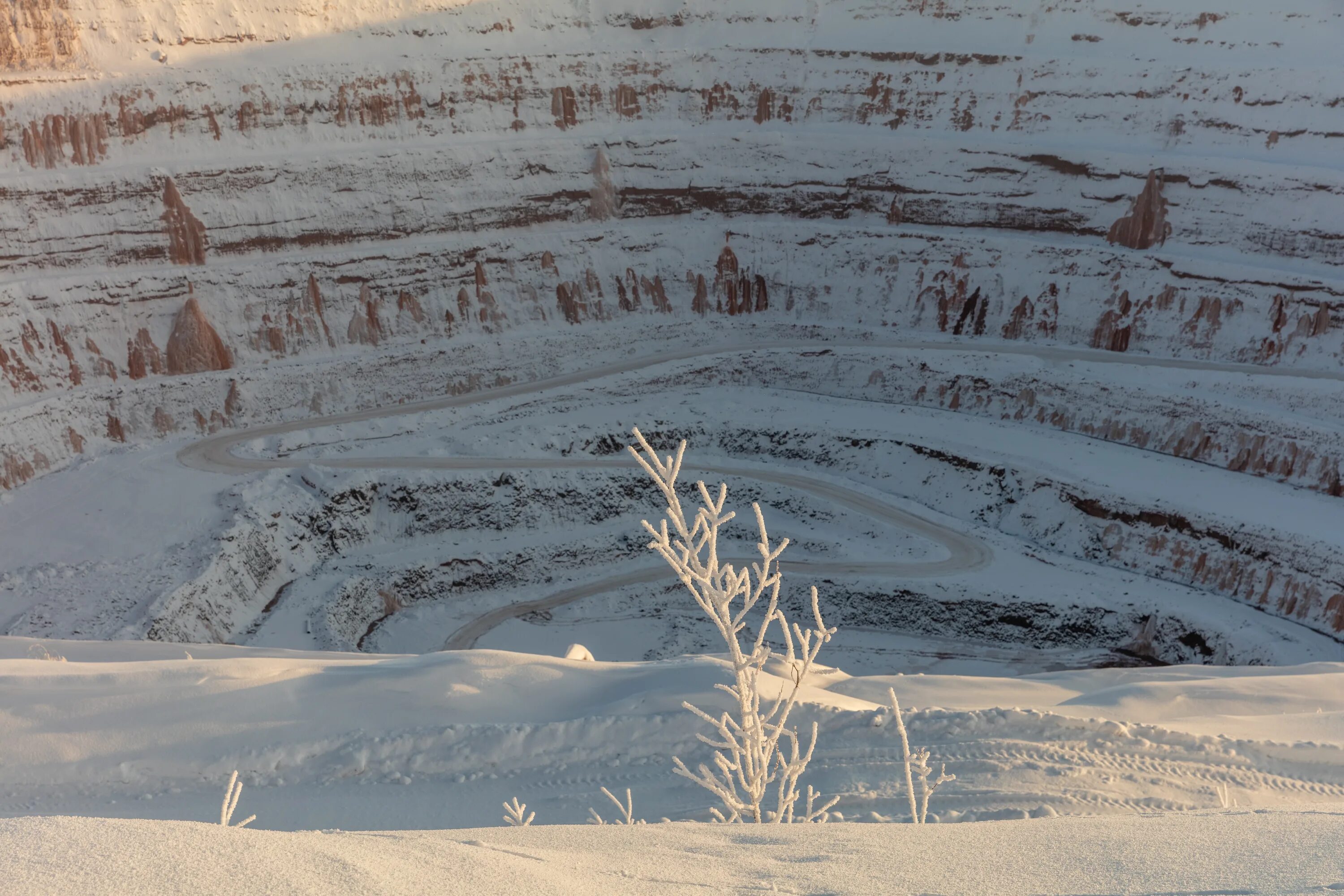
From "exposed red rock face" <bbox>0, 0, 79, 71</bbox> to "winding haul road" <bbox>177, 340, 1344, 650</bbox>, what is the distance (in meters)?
14.6

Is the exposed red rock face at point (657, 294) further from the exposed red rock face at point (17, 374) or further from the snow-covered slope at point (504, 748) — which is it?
the snow-covered slope at point (504, 748)

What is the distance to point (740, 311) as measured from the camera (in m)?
40.6

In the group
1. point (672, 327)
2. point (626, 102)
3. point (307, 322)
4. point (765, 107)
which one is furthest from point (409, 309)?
point (765, 107)

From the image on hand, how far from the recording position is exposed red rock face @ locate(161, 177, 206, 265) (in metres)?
34.3

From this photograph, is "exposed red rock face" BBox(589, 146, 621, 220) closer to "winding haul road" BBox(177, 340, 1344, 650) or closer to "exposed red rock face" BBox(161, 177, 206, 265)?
"winding haul road" BBox(177, 340, 1344, 650)

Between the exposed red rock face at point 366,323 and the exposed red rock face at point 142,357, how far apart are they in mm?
6342

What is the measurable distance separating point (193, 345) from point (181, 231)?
4.42m

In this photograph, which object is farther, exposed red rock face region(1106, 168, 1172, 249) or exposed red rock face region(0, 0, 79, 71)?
exposed red rock face region(1106, 168, 1172, 249)

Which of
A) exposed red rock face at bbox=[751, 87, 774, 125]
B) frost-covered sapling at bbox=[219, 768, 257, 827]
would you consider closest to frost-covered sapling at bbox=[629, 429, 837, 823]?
frost-covered sapling at bbox=[219, 768, 257, 827]

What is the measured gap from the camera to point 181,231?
113ft

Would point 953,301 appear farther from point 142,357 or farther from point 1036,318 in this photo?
point 142,357

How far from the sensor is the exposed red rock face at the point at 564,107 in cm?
4050

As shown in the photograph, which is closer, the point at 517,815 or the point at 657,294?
the point at 517,815

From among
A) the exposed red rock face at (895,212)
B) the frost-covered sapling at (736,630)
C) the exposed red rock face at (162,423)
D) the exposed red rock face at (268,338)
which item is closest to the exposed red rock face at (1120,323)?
the exposed red rock face at (895,212)
